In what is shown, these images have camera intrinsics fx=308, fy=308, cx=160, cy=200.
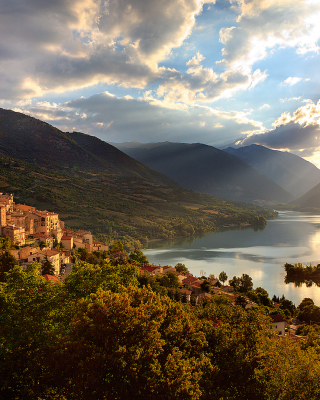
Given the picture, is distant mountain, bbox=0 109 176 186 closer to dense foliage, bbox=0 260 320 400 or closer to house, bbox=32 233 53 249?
house, bbox=32 233 53 249

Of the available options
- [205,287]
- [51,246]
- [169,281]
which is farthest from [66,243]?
[205,287]

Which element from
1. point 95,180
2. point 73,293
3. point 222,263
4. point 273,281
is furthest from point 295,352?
point 95,180

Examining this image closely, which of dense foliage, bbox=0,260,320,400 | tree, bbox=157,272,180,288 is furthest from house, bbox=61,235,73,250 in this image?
dense foliage, bbox=0,260,320,400

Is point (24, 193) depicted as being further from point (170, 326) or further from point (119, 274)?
point (170, 326)

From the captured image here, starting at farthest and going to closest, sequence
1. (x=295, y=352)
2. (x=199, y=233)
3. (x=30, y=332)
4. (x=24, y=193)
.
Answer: (x=199, y=233), (x=24, y=193), (x=295, y=352), (x=30, y=332)

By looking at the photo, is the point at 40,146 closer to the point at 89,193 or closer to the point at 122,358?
the point at 89,193

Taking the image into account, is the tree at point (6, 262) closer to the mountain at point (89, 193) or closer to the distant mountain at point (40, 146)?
→ the mountain at point (89, 193)
